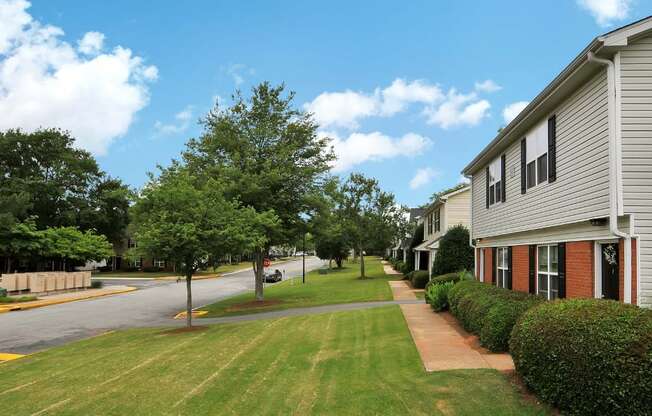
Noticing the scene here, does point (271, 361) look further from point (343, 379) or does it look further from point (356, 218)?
point (356, 218)

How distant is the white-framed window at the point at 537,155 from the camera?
12727 mm

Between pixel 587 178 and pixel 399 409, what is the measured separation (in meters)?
6.04

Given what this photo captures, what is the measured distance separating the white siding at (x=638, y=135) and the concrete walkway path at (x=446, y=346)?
3.32 m

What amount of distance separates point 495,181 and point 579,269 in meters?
7.03

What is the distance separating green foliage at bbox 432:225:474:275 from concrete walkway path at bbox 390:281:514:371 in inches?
362

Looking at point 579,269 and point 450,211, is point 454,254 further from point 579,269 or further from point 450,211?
point 579,269

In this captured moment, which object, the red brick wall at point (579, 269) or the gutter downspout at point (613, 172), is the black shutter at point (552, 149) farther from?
the gutter downspout at point (613, 172)

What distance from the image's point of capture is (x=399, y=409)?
7367 mm

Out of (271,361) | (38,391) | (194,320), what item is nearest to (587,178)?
(271,361)

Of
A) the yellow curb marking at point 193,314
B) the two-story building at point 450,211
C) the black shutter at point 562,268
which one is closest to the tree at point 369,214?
the two-story building at point 450,211

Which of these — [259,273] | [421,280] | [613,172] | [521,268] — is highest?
[613,172]

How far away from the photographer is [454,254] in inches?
1061

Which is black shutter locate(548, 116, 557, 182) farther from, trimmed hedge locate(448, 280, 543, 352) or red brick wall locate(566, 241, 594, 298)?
trimmed hedge locate(448, 280, 543, 352)

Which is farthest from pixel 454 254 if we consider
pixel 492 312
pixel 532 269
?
pixel 492 312
